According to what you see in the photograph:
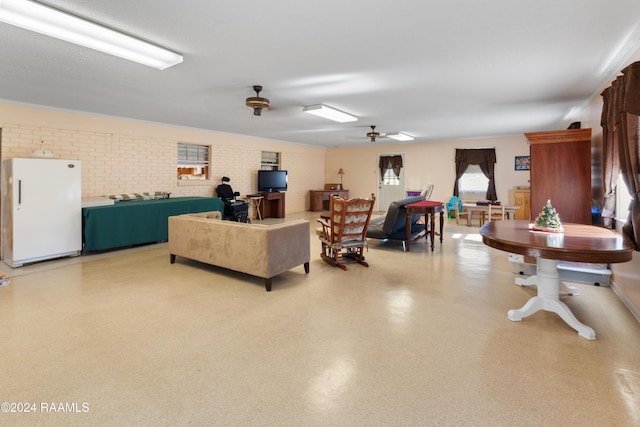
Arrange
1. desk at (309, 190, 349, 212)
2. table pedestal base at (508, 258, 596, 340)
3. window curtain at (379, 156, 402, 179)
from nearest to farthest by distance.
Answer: table pedestal base at (508, 258, 596, 340), window curtain at (379, 156, 402, 179), desk at (309, 190, 349, 212)

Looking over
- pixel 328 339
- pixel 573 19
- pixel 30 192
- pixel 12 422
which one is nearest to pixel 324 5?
pixel 573 19

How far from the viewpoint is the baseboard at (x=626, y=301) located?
2.80 metres

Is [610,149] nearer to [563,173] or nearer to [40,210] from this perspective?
[563,173]

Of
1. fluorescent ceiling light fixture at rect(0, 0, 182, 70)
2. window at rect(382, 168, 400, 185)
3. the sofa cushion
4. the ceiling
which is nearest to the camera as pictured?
fluorescent ceiling light fixture at rect(0, 0, 182, 70)

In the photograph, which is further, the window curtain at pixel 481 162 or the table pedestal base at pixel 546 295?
the window curtain at pixel 481 162

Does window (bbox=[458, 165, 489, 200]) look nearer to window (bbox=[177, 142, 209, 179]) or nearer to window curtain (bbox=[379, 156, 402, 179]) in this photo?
window curtain (bbox=[379, 156, 402, 179])

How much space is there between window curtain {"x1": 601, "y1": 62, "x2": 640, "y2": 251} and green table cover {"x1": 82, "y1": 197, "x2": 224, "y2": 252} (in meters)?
6.22

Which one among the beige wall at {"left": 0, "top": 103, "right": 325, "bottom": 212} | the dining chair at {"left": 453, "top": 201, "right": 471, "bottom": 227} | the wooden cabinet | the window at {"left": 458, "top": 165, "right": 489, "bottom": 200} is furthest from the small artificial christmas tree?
the window at {"left": 458, "top": 165, "right": 489, "bottom": 200}

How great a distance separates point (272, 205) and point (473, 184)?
5930mm

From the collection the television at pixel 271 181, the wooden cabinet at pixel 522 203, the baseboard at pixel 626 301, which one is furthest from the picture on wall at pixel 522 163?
the television at pixel 271 181

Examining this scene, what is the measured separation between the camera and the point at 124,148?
6.14 meters

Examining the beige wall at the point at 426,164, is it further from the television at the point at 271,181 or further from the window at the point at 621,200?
the window at the point at 621,200

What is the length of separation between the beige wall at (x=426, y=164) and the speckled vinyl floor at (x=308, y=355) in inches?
243

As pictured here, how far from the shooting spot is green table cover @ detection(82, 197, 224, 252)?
4.95 metres
